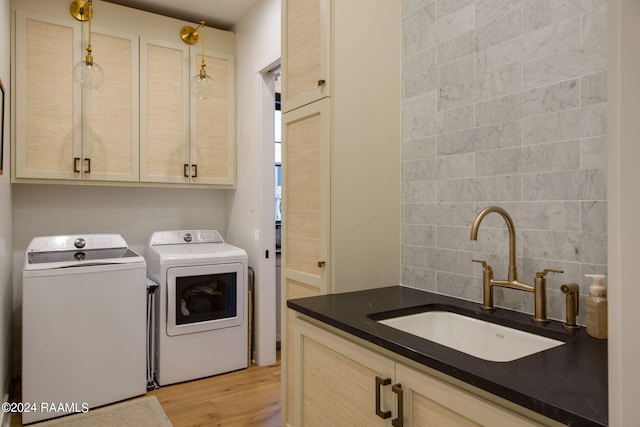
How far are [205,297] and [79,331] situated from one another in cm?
81

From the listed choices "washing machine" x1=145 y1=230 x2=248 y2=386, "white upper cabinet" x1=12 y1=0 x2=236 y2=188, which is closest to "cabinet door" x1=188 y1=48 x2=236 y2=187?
"white upper cabinet" x1=12 y1=0 x2=236 y2=188

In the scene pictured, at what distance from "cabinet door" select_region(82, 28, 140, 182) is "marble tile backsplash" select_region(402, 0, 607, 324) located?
7.01 feet

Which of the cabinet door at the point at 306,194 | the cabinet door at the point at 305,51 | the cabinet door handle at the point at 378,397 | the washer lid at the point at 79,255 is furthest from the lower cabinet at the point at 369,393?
the washer lid at the point at 79,255

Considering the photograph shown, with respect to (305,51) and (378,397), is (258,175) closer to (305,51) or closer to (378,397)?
(305,51)

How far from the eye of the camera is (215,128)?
3477 millimetres

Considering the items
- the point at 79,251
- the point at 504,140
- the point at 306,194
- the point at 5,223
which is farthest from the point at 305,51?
the point at 79,251

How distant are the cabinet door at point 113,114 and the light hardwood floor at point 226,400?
154cm

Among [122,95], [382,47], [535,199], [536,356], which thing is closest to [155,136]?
[122,95]

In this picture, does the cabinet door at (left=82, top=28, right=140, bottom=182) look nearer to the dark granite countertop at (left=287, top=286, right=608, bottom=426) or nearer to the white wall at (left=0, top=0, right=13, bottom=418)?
the white wall at (left=0, top=0, right=13, bottom=418)

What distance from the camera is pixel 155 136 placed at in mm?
3223

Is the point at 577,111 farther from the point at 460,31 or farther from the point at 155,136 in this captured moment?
the point at 155,136

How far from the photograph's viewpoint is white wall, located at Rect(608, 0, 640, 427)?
2.12 ft

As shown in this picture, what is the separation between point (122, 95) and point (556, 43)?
2.80 m

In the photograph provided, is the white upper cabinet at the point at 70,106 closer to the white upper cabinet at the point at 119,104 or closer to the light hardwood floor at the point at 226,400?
the white upper cabinet at the point at 119,104
